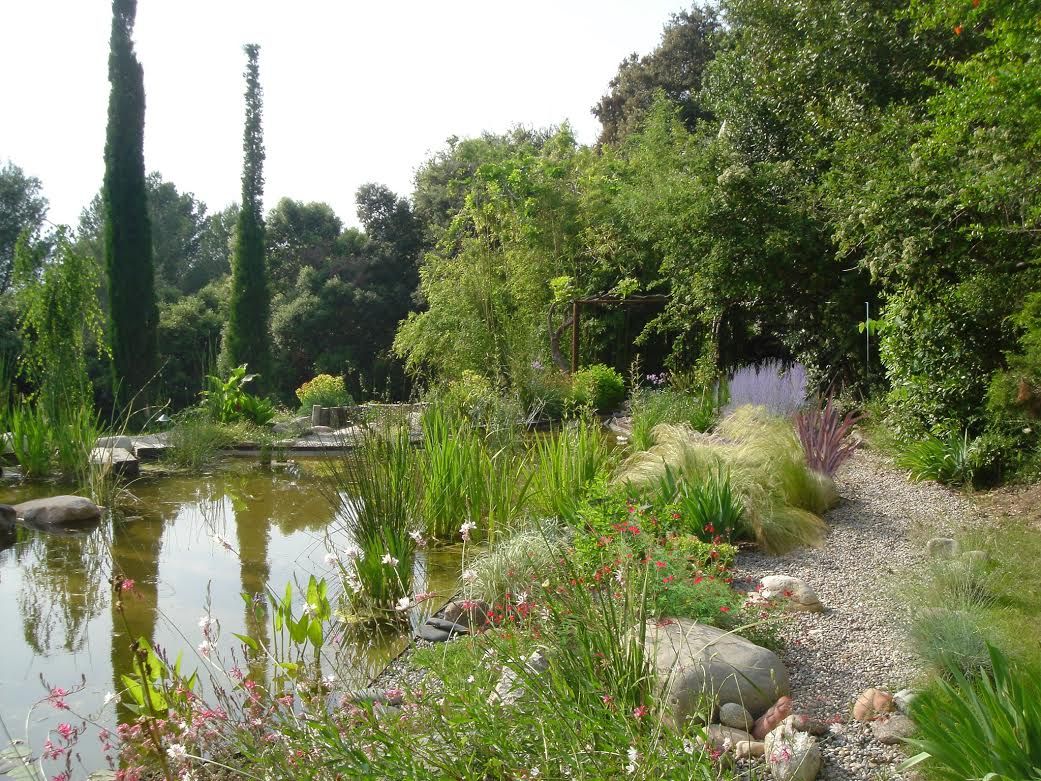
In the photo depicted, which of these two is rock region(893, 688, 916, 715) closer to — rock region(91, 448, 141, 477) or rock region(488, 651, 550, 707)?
rock region(488, 651, 550, 707)

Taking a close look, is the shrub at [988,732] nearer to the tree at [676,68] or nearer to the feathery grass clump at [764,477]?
the feathery grass clump at [764,477]

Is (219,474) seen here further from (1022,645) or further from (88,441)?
(1022,645)

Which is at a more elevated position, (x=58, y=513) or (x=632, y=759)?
(x=632, y=759)

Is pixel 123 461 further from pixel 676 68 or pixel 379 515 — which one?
pixel 676 68

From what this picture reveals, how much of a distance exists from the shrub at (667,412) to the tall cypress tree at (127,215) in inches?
393

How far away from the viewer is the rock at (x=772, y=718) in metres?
2.32

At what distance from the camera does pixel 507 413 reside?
17.8 feet

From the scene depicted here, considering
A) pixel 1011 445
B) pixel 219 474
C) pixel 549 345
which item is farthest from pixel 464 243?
pixel 1011 445

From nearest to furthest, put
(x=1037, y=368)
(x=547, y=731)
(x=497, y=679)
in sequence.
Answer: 1. (x=547, y=731)
2. (x=497, y=679)
3. (x=1037, y=368)

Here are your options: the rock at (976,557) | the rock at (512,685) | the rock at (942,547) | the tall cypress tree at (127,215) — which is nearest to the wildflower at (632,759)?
the rock at (512,685)

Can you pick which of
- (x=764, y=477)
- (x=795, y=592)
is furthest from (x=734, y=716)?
(x=764, y=477)

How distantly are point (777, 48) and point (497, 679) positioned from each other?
1035cm

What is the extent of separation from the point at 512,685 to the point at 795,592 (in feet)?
5.88

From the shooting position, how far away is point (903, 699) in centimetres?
238
